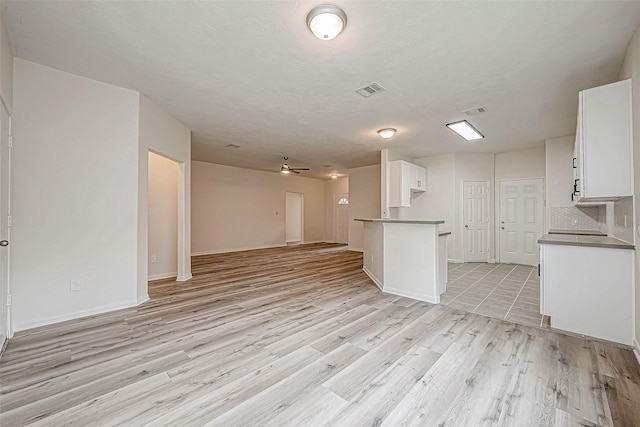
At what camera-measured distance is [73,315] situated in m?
3.13

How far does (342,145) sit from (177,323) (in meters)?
4.63

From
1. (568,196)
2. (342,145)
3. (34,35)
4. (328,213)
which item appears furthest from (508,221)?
(34,35)

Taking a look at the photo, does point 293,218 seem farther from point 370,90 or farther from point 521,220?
point 370,90

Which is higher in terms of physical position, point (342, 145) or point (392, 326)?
point (342, 145)

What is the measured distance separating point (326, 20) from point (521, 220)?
660 centimetres

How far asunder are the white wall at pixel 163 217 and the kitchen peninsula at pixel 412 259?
388 cm

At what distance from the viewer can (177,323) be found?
3.00 metres

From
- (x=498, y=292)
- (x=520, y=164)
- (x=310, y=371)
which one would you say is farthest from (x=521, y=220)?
(x=310, y=371)

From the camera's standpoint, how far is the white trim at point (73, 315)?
2.85 meters

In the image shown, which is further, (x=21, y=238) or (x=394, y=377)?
(x=21, y=238)

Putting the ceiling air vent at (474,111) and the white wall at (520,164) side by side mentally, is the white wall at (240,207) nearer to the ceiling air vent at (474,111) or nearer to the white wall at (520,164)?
the white wall at (520,164)

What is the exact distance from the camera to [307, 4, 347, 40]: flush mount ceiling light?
206 centimetres

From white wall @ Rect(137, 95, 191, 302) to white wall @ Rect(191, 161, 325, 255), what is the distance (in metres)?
3.12

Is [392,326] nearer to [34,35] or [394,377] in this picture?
[394,377]
